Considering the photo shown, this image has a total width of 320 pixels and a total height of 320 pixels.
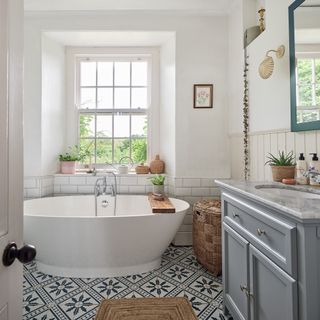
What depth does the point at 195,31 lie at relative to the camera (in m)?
3.20

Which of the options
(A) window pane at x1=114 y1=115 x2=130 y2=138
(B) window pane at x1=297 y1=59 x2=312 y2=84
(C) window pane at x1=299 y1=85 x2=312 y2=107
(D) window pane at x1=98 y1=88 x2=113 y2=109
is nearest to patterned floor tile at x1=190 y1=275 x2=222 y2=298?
(C) window pane at x1=299 y1=85 x2=312 y2=107

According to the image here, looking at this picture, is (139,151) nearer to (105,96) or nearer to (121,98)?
(121,98)

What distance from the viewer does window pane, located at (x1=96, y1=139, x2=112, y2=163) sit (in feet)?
12.3

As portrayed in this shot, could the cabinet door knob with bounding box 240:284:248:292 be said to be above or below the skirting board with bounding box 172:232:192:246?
above

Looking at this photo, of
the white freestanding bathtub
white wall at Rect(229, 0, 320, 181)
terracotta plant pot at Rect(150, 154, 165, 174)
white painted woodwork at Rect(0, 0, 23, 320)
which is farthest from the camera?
terracotta plant pot at Rect(150, 154, 165, 174)

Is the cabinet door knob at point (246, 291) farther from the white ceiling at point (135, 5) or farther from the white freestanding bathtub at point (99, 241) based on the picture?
the white ceiling at point (135, 5)

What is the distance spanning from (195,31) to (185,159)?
5.33 ft

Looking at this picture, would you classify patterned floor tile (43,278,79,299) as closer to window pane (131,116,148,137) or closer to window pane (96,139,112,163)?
window pane (96,139,112,163)

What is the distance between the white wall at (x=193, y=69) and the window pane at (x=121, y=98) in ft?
2.77

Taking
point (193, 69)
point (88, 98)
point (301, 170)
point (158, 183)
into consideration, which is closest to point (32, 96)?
point (88, 98)

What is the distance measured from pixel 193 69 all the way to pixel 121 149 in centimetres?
151

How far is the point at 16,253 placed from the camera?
0.69 metres

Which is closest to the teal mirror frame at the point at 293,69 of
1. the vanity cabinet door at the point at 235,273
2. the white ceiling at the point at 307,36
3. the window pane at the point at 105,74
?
the white ceiling at the point at 307,36

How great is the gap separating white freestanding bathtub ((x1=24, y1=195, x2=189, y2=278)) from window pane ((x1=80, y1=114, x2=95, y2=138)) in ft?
5.45
